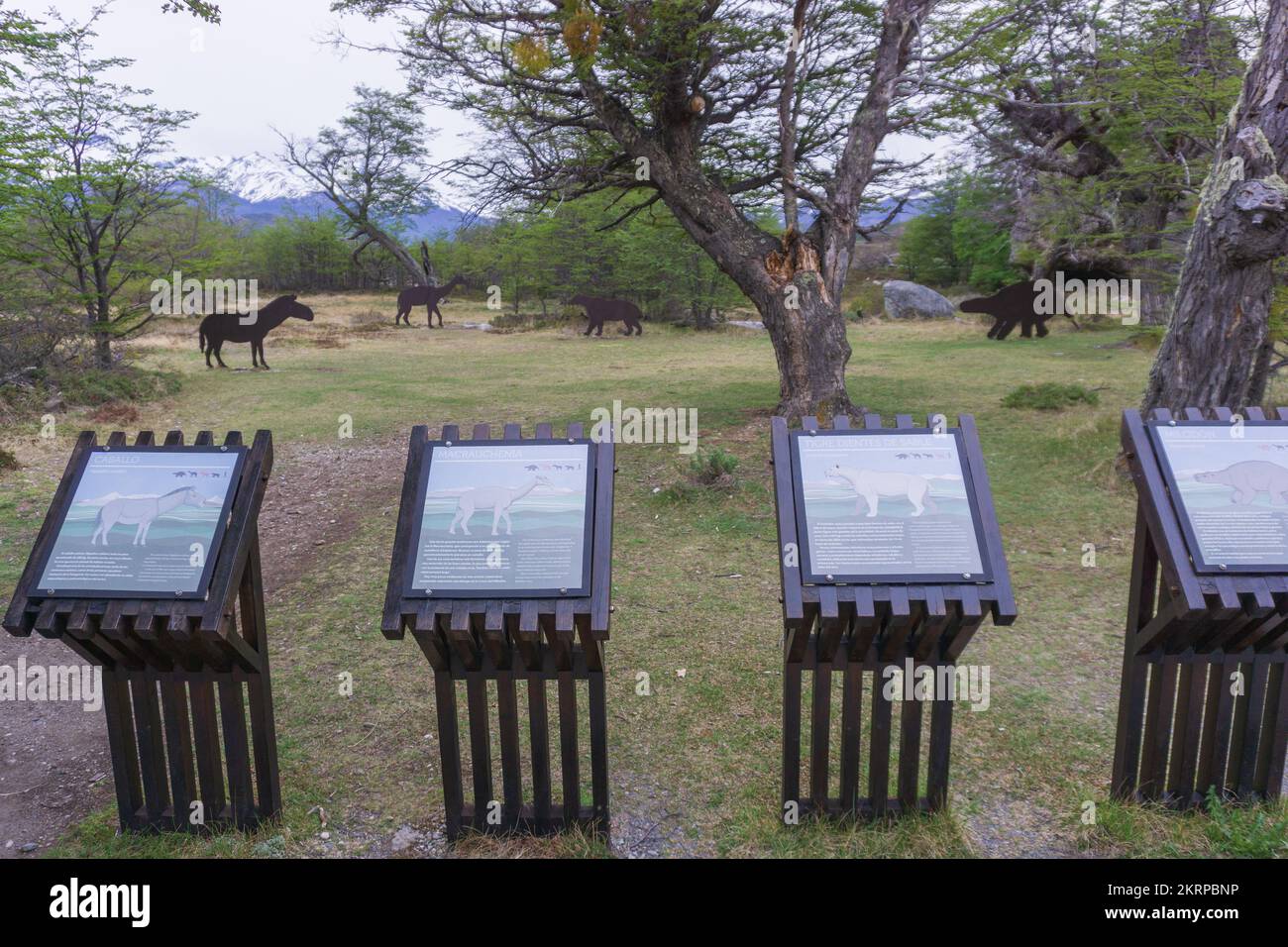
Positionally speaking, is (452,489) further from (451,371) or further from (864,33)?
(451,371)

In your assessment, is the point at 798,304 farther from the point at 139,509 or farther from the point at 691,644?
the point at 139,509

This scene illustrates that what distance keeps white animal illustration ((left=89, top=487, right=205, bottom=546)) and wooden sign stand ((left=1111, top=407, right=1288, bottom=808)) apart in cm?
323

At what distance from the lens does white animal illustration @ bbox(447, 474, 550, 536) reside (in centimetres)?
293

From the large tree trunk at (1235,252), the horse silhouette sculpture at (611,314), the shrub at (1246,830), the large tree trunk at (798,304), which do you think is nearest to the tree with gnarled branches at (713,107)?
the large tree trunk at (798,304)

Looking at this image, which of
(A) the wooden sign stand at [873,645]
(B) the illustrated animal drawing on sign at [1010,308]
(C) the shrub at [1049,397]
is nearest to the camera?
(A) the wooden sign stand at [873,645]

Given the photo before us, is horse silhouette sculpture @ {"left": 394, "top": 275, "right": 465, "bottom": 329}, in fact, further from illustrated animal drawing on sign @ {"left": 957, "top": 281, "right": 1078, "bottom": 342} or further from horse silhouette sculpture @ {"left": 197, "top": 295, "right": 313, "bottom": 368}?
illustrated animal drawing on sign @ {"left": 957, "top": 281, "right": 1078, "bottom": 342}

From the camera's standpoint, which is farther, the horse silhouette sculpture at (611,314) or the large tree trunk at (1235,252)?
the horse silhouette sculpture at (611,314)

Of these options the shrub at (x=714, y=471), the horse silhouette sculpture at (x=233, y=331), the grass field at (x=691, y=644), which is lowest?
the grass field at (x=691, y=644)

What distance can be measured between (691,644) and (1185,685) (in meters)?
2.39

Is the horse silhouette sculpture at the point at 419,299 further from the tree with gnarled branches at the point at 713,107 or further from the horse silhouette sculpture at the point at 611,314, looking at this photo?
the tree with gnarled branches at the point at 713,107

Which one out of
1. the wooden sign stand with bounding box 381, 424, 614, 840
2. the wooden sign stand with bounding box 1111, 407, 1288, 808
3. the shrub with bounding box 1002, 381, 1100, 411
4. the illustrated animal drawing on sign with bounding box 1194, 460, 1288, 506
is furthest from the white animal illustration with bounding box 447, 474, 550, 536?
the shrub with bounding box 1002, 381, 1100, 411

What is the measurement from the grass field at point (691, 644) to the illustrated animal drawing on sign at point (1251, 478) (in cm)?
110

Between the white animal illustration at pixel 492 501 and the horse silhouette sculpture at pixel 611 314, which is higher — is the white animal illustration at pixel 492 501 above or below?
below

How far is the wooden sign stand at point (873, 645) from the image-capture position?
2732 millimetres
